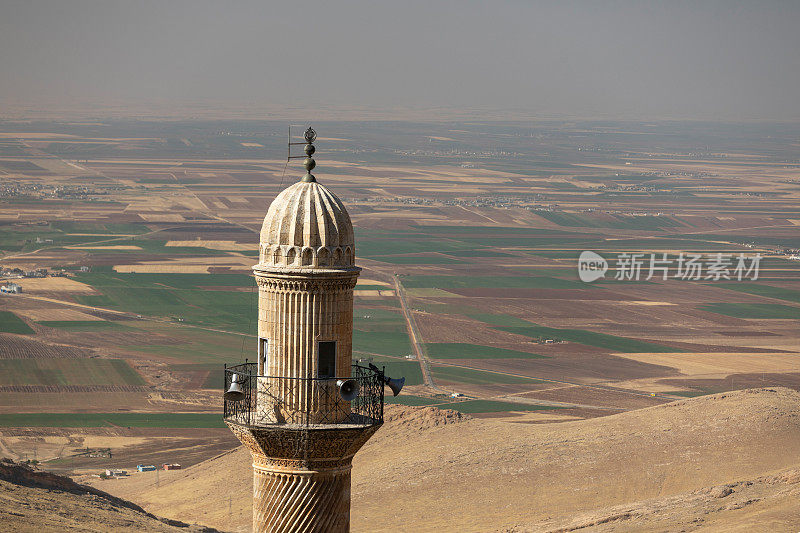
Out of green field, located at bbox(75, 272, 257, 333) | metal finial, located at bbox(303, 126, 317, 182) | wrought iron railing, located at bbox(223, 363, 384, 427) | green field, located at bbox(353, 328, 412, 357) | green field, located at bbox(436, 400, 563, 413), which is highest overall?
metal finial, located at bbox(303, 126, 317, 182)

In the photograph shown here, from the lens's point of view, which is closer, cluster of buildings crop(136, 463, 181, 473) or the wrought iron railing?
the wrought iron railing

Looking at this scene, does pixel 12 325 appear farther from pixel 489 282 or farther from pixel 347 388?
pixel 347 388

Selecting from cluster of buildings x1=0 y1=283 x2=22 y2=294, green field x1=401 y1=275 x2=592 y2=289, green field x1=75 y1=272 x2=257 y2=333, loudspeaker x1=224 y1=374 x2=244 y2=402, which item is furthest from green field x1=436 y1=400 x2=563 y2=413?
loudspeaker x1=224 y1=374 x2=244 y2=402

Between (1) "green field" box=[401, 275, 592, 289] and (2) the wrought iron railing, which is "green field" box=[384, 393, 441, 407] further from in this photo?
(2) the wrought iron railing

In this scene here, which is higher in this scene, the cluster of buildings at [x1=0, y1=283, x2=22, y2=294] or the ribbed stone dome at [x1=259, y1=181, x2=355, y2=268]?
the ribbed stone dome at [x1=259, y1=181, x2=355, y2=268]

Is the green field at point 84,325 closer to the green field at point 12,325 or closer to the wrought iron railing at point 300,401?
the green field at point 12,325

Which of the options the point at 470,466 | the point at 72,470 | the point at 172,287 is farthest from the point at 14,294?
the point at 470,466

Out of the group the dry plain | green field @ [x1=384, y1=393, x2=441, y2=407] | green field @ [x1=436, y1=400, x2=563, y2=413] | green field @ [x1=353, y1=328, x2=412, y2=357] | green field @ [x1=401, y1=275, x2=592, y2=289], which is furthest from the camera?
green field @ [x1=401, y1=275, x2=592, y2=289]

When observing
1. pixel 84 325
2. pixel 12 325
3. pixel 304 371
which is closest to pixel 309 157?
pixel 304 371
